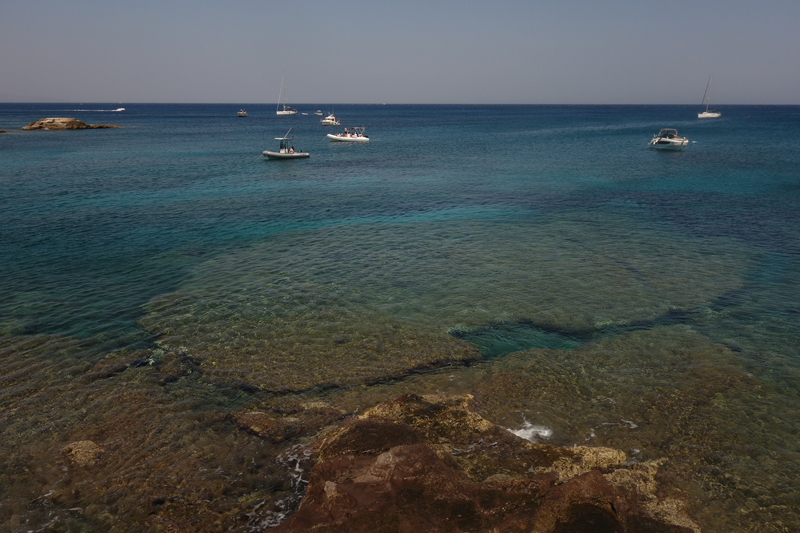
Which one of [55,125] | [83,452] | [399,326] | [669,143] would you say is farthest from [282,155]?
[55,125]

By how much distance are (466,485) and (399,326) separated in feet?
31.2

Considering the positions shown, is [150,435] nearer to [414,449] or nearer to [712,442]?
[414,449]

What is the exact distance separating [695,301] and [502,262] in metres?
9.25

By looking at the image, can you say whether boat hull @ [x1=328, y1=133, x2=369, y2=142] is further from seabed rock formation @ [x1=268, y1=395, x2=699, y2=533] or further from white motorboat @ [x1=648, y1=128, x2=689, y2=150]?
seabed rock formation @ [x1=268, y1=395, x2=699, y2=533]

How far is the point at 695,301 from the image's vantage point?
20.1 meters

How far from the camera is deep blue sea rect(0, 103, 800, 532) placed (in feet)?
36.7

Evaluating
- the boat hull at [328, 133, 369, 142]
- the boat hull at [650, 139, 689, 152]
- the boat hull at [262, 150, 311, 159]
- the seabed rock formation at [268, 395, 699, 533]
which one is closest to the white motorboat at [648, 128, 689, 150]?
the boat hull at [650, 139, 689, 152]

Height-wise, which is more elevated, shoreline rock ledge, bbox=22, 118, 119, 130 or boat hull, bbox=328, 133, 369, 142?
shoreline rock ledge, bbox=22, 118, 119, 130

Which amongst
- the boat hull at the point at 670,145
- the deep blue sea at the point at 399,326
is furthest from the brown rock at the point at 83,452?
the boat hull at the point at 670,145

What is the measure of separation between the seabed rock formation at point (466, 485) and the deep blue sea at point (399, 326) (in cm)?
98

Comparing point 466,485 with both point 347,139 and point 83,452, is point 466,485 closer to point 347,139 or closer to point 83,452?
point 83,452

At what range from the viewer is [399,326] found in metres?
18.1

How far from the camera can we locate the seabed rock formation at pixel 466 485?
789 cm

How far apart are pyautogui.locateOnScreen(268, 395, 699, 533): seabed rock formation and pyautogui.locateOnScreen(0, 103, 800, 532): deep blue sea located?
3.21 feet
